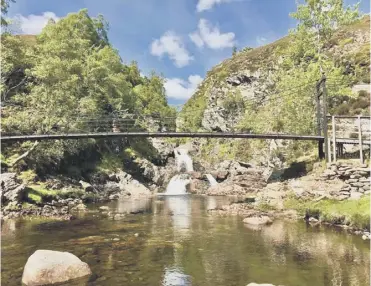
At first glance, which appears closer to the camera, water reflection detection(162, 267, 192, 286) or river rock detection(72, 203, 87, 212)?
water reflection detection(162, 267, 192, 286)

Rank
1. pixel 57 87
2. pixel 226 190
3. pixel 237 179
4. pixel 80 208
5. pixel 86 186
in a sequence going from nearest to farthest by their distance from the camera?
pixel 80 208, pixel 86 186, pixel 57 87, pixel 226 190, pixel 237 179

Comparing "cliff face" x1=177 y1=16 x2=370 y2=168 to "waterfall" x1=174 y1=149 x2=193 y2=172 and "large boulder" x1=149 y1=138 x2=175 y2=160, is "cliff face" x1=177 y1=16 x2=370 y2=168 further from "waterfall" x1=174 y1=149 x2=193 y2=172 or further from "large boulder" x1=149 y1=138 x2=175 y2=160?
"waterfall" x1=174 y1=149 x2=193 y2=172

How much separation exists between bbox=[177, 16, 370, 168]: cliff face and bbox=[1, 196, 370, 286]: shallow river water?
32.6 m

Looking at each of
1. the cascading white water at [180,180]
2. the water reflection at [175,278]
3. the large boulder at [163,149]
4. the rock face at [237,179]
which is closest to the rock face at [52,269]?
the water reflection at [175,278]

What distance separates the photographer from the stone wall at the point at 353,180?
22.6 m

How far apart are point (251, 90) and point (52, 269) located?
80044mm

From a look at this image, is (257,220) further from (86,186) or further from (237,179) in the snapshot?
(237,179)

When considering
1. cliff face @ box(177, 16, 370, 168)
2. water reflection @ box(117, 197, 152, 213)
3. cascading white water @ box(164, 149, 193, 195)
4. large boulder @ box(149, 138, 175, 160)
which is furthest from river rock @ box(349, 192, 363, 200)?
large boulder @ box(149, 138, 175, 160)

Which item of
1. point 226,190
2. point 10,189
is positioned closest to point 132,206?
point 10,189

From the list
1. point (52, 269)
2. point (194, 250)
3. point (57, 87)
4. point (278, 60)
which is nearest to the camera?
point (52, 269)

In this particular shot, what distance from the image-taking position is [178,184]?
159 feet

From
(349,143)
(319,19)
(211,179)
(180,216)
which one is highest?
(319,19)

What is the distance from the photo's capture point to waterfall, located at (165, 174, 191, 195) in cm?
4684

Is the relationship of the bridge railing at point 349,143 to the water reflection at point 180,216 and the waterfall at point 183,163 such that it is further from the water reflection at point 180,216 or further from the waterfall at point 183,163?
the waterfall at point 183,163
